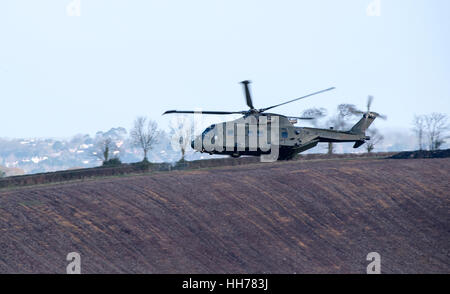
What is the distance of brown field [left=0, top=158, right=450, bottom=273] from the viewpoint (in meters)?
34.0

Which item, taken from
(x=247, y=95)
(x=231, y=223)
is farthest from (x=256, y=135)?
(x=231, y=223)

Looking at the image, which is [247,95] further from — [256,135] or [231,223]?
[231,223]

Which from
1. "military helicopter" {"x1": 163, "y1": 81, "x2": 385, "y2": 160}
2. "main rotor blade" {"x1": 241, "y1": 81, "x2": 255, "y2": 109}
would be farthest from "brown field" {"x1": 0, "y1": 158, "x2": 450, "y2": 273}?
"main rotor blade" {"x1": 241, "y1": 81, "x2": 255, "y2": 109}

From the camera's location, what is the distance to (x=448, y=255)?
40562mm

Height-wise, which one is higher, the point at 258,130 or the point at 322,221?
the point at 258,130

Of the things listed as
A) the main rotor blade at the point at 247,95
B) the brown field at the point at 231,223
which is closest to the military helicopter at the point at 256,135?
the main rotor blade at the point at 247,95

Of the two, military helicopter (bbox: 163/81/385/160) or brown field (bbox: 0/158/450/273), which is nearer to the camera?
brown field (bbox: 0/158/450/273)

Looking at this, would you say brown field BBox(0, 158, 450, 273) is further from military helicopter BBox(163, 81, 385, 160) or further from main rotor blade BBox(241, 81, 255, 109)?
main rotor blade BBox(241, 81, 255, 109)

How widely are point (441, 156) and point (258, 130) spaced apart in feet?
116

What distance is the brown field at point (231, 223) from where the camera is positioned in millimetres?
33969
